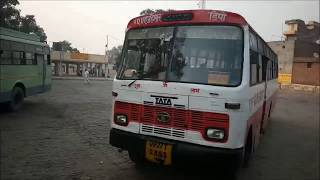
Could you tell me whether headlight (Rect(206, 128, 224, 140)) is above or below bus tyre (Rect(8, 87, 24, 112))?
above

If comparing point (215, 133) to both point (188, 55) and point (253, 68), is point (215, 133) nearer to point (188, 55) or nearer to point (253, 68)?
point (188, 55)

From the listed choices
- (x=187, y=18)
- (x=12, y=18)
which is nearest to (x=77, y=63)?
(x=12, y=18)

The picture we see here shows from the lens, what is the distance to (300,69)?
39750 mm

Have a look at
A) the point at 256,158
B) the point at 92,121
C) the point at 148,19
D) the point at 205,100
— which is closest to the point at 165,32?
the point at 148,19

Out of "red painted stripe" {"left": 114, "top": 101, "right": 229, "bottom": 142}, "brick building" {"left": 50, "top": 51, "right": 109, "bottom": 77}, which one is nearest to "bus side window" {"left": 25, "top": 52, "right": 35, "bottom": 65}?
"red painted stripe" {"left": 114, "top": 101, "right": 229, "bottom": 142}

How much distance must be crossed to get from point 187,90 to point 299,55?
41590 mm

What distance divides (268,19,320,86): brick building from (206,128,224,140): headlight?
118ft

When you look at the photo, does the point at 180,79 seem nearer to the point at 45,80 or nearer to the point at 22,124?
the point at 22,124

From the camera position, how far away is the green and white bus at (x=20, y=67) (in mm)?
12234

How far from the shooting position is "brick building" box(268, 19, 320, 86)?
38.3 metres

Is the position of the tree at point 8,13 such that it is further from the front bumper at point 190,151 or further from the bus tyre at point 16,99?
the front bumper at point 190,151

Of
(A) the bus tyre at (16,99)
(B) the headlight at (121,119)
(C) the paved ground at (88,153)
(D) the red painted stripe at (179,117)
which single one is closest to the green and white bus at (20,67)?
(A) the bus tyre at (16,99)

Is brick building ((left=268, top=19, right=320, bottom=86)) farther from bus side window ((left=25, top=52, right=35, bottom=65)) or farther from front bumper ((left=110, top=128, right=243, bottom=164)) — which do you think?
front bumper ((left=110, top=128, right=243, bottom=164))

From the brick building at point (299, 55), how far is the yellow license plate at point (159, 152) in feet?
119
